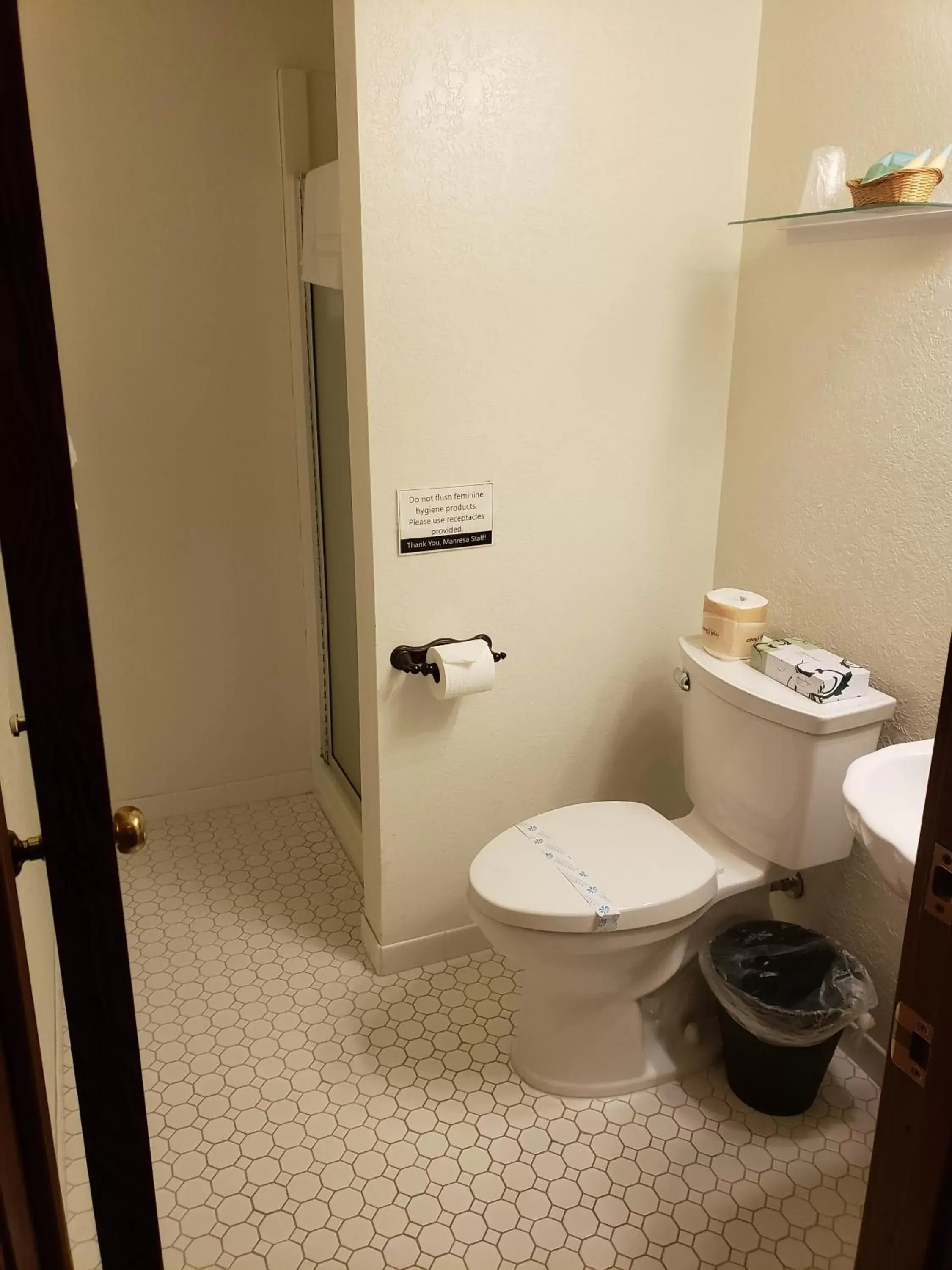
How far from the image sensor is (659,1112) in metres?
1.93

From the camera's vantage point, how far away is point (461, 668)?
6.66 feet

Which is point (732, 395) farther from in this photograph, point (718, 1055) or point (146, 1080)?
point (146, 1080)

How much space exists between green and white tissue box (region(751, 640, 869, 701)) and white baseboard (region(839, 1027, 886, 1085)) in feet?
2.28

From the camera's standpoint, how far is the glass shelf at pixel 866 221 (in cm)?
164

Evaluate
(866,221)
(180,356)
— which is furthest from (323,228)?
(866,221)

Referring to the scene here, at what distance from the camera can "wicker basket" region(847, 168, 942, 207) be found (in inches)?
62.4

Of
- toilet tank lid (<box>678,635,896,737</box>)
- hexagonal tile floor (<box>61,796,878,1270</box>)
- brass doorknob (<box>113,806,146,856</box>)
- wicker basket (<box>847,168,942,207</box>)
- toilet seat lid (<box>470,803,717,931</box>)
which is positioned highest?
wicker basket (<box>847,168,942,207</box>)

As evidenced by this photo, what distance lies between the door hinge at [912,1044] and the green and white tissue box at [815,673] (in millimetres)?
1128

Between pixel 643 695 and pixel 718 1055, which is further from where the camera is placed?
pixel 643 695

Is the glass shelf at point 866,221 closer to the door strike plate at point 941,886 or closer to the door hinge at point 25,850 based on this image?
the door strike plate at point 941,886

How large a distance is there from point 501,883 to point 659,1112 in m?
0.57

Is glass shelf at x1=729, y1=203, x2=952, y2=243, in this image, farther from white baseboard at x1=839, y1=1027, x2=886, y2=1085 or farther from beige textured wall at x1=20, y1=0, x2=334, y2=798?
white baseboard at x1=839, y1=1027, x2=886, y2=1085

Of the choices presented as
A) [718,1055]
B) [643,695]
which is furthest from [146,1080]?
[643,695]

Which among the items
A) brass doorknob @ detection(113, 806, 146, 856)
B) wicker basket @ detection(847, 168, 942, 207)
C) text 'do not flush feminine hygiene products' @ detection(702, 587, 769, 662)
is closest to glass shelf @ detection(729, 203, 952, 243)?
wicker basket @ detection(847, 168, 942, 207)
